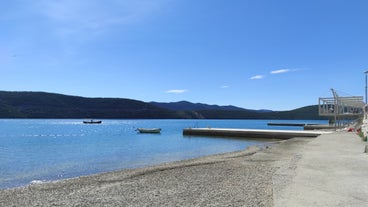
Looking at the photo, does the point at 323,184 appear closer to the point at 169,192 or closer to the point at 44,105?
the point at 169,192

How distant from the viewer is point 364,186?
8398mm

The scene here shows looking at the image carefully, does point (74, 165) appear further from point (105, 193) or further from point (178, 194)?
point (178, 194)

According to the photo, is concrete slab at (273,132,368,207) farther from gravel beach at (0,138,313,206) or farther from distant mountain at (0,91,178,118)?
distant mountain at (0,91,178,118)

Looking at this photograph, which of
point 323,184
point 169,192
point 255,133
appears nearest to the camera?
point 323,184

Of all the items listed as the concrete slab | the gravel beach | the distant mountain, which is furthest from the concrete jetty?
the distant mountain

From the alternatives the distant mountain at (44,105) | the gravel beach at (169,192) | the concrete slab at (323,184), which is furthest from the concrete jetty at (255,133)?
the distant mountain at (44,105)

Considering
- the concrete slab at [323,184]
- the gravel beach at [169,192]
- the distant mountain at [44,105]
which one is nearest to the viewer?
the concrete slab at [323,184]

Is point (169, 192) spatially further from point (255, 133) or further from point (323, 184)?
point (255, 133)

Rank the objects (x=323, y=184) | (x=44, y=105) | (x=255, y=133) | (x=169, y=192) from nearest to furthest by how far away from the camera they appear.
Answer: (x=323, y=184)
(x=169, y=192)
(x=255, y=133)
(x=44, y=105)

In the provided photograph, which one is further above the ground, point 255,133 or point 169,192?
point 255,133

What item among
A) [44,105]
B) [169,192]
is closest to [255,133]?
[169,192]

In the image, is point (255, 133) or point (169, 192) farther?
point (255, 133)

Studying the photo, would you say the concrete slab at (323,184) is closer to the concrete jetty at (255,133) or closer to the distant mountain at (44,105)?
the concrete jetty at (255,133)

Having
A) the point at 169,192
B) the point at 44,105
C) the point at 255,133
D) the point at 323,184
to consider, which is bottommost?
the point at 169,192
